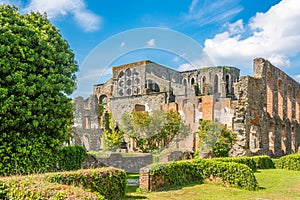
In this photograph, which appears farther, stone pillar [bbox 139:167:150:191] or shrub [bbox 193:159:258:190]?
shrub [bbox 193:159:258:190]

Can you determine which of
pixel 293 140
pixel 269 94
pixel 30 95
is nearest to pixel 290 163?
pixel 269 94

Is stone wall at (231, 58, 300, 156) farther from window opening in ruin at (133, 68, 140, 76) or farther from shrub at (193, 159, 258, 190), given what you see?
window opening in ruin at (133, 68, 140, 76)

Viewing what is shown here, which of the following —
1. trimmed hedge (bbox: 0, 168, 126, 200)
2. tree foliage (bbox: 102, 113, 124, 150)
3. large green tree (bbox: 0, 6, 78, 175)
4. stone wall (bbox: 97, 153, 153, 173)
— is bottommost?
stone wall (bbox: 97, 153, 153, 173)

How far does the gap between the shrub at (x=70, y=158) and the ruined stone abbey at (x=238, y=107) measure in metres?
4.47

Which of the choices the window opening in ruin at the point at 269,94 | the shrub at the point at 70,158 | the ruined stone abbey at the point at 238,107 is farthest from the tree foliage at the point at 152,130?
the window opening in ruin at the point at 269,94

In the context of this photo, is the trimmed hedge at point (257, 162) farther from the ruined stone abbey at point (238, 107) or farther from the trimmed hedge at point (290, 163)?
the ruined stone abbey at point (238, 107)

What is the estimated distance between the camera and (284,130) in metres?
29.9

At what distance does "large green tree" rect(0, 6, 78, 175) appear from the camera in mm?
10742

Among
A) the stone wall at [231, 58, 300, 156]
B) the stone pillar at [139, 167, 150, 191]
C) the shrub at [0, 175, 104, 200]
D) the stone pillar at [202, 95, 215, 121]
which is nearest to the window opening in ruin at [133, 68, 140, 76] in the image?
the stone pillar at [139, 167, 150, 191]

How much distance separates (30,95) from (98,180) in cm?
406

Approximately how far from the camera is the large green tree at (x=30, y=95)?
10.7 meters

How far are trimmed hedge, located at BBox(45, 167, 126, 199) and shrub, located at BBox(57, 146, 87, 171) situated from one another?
3710 millimetres

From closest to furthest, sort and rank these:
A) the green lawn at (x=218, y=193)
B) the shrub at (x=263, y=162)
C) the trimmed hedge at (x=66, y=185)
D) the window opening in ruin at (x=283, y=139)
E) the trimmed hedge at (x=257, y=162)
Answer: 1. the trimmed hedge at (x=66, y=185)
2. the green lawn at (x=218, y=193)
3. the trimmed hedge at (x=257, y=162)
4. the shrub at (x=263, y=162)
5. the window opening in ruin at (x=283, y=139)

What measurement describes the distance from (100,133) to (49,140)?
19.7m
